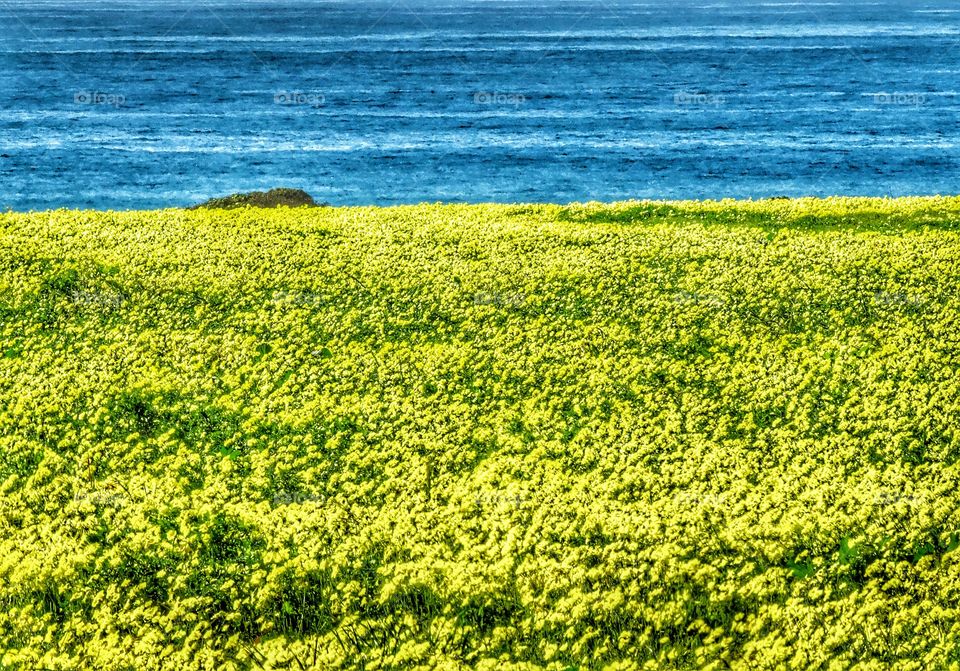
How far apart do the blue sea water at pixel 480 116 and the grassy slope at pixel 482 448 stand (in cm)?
3541

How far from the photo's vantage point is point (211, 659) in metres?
11.8

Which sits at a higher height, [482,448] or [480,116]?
[482,448]

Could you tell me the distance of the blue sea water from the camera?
195 feet

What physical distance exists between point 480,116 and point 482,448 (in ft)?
230

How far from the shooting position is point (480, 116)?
3248 inches

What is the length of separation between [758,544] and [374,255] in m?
12.1

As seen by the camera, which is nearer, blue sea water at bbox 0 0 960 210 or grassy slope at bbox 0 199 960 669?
grassy slope at bbox 0 199 960 669

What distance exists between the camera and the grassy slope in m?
12.1

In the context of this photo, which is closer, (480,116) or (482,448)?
(482,448)

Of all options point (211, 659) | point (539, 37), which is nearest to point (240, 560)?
point (211, 659)

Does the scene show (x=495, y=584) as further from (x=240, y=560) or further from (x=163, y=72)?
(x=163, y=72)

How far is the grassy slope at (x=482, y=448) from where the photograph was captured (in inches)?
475

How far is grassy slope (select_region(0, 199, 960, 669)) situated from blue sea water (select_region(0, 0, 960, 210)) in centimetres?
3541

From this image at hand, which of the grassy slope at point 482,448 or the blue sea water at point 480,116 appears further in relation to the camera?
the blue sea water at point 480,116
